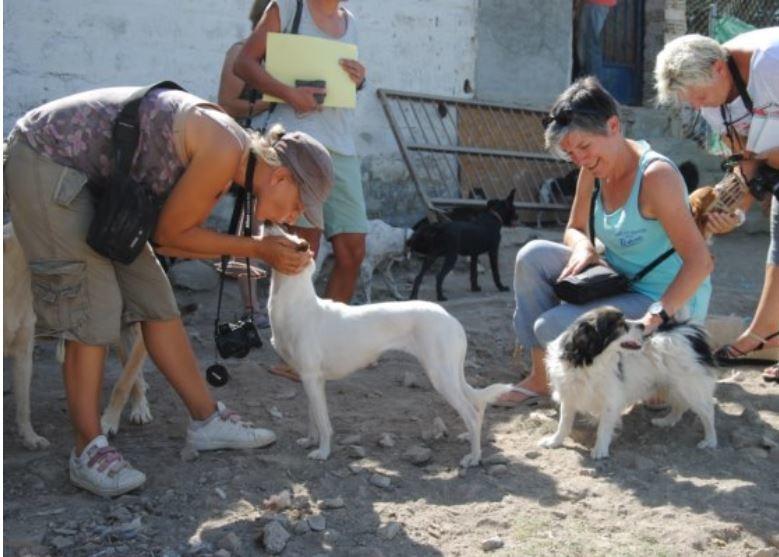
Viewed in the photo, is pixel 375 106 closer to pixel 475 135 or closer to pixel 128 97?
pixel 475 135

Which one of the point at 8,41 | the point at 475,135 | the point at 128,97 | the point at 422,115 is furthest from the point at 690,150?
the point at 128,97

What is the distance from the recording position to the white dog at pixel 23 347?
4.20 meters

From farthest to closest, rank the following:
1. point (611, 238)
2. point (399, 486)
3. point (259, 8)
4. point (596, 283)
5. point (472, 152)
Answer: point (472, 152)
point (259, 8)
point (611, 238)
point (596, 283)
point (399, 486)

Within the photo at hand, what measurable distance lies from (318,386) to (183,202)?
112 cm

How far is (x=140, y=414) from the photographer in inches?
178

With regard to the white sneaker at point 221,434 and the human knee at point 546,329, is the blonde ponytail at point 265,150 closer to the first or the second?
the white sneaker at point 221,434

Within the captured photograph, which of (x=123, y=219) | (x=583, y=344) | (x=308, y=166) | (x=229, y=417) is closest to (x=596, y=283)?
(x=583, y=344)

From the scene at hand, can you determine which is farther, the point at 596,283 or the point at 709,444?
the point at 596,283

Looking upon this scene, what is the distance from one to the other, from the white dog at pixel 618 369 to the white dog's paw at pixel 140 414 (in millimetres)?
1839

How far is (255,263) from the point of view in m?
7.04

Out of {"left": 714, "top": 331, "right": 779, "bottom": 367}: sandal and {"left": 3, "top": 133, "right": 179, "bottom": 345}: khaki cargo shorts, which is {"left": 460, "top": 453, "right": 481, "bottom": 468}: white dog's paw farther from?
{"left": 714, "top": 331, "right": 779, "bottom": 367}: sandal

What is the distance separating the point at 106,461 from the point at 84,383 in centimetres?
31

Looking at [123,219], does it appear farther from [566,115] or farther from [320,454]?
[566,115]

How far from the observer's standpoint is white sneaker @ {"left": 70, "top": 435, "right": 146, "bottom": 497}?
11.8 ft
